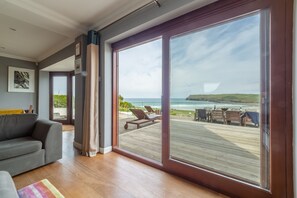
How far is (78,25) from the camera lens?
2764mm

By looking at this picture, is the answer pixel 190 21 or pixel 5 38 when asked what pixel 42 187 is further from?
pixel 5 38

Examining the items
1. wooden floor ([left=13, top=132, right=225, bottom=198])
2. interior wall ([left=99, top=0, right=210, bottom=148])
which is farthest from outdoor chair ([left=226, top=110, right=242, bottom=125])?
interior wall ([left=99, top=0, right=210, bottom=148])

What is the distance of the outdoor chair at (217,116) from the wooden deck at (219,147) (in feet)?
0.22

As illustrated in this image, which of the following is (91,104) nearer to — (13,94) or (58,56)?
(58,56)

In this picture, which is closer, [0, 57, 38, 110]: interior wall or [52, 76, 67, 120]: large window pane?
[0, 57, 38, 110]: interior wall

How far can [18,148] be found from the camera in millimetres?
1965

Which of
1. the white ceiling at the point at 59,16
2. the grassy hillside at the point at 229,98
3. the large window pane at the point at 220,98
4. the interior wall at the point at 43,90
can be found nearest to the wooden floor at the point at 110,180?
the large window pane at the point at 220,98

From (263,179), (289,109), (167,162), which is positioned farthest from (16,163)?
(289,109)

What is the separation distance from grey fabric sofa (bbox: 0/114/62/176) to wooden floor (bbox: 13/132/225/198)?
0.14m

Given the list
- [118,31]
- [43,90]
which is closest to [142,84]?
[118,31]

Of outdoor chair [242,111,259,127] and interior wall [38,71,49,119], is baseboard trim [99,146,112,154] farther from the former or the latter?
interior wall [38,71,49,119]

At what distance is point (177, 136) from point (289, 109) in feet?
4.17

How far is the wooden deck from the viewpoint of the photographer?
159 cm

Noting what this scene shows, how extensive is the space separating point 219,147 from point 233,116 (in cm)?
45
